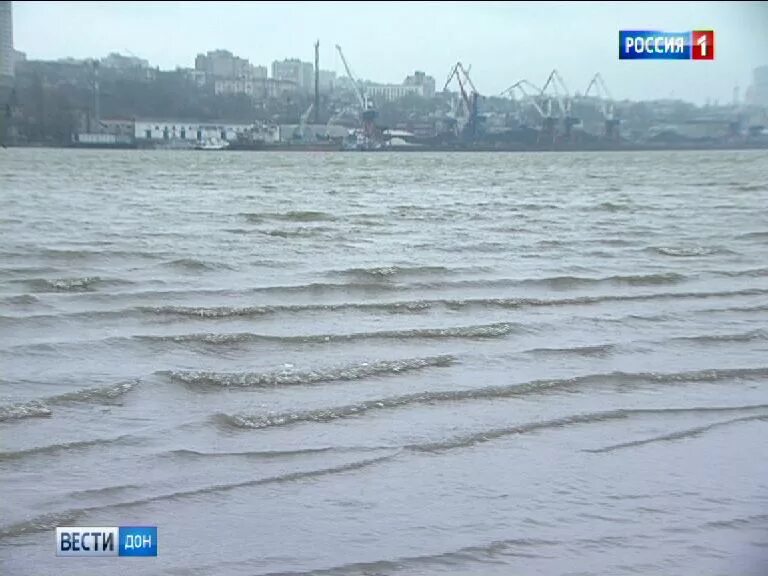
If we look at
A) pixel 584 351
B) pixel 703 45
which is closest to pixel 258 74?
pixel 584 351

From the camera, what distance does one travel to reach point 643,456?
12.7 ft

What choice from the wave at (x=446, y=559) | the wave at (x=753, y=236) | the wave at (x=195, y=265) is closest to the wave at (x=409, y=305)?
the wave at (x=195, y=265)

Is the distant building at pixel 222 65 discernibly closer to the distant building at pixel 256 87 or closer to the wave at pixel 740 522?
the distant building at pixel 256 87

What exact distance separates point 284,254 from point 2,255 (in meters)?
2.65

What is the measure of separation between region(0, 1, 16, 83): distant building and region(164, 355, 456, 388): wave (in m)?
1.97

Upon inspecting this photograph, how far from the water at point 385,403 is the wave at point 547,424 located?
0.02 metres

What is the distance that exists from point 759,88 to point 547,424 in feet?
5.11

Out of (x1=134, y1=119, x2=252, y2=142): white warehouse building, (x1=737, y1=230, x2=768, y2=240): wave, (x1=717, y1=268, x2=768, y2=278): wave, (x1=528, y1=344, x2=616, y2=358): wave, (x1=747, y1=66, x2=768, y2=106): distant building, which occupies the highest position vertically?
(x1=134, y1=119, x2=252, y2=142): white warehouse building

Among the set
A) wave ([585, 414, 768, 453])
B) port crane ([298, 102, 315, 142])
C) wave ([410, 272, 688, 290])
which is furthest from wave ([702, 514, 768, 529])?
port crane ([298, 102, 315, 142])

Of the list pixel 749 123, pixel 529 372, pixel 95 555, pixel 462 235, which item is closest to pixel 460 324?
pixel 529 372

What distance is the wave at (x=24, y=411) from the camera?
4383mm

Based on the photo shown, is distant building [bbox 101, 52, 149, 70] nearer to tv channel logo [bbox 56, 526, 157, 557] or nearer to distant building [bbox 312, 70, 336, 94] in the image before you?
tv channel logo [bbox 56, 526, 157, 557]

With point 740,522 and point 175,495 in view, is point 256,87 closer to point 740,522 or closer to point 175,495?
point 175,495

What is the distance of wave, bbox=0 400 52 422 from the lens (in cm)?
438
